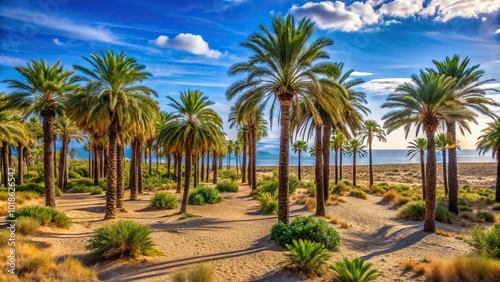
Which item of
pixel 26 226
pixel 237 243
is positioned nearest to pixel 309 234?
pixel 237 243

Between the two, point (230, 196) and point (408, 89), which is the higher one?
point (408, 89)

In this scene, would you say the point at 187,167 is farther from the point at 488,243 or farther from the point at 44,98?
the point at 488,243

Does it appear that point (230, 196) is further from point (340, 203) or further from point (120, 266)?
point (120, 266)

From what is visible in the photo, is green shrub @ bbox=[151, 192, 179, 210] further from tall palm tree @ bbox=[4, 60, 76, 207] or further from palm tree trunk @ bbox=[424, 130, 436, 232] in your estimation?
palm tree trunk @ bbox=[424, 130, 436, 232]

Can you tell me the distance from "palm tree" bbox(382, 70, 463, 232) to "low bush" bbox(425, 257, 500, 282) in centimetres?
858

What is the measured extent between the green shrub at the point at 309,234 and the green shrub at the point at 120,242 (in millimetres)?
5464

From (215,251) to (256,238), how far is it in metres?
2.80

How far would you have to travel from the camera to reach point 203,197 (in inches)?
1050

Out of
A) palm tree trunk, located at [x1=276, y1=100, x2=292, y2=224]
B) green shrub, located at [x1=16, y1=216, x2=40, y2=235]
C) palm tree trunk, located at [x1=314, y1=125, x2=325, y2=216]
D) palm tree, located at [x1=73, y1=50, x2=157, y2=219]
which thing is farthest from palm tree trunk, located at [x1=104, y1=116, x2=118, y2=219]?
palm tree trunk, located at [x1=314, y1=125, x2=325, y2=216]

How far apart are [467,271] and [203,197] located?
67.5 ft

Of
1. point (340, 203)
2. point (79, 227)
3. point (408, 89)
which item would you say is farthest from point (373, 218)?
point (79, 227)

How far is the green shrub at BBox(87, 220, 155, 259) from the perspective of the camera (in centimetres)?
1097

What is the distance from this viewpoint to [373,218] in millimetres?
21844

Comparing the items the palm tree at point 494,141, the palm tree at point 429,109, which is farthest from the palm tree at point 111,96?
the palm tree at point 494,141
